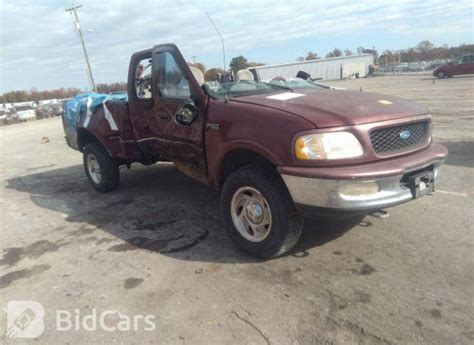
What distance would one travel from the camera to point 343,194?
316 centimetres

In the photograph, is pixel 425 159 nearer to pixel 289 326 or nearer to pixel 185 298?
pixel 289 326

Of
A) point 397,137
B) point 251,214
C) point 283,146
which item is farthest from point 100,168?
point 397,137

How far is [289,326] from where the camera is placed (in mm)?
2855

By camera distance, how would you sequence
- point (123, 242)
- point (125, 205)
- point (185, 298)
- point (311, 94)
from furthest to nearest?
point (125, 205) → point (123, 242) → point (311, 94) → point (185, 298)

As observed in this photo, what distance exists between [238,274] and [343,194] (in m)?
1.17

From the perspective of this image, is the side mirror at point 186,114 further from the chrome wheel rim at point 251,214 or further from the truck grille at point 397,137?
the truck grille at point 397,137

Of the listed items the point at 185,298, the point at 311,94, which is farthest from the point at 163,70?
the point at 185,298

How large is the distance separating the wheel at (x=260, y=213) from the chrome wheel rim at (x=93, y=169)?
337 centimetres

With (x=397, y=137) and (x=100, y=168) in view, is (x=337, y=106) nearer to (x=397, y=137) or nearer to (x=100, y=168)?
(x=397, y=137)

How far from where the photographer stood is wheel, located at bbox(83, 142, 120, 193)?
637cm

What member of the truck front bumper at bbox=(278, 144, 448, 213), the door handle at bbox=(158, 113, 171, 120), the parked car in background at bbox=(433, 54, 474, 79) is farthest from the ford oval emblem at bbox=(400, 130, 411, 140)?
the parked car in background at bbox=(433, 54, 474, 79)

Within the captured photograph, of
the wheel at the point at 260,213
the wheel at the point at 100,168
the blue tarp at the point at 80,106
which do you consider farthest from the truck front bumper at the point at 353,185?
the blue tarp at the point at 80,106

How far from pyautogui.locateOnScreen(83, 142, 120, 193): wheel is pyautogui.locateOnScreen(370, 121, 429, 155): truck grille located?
427 centimetres

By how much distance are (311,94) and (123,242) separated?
2.55 meters
